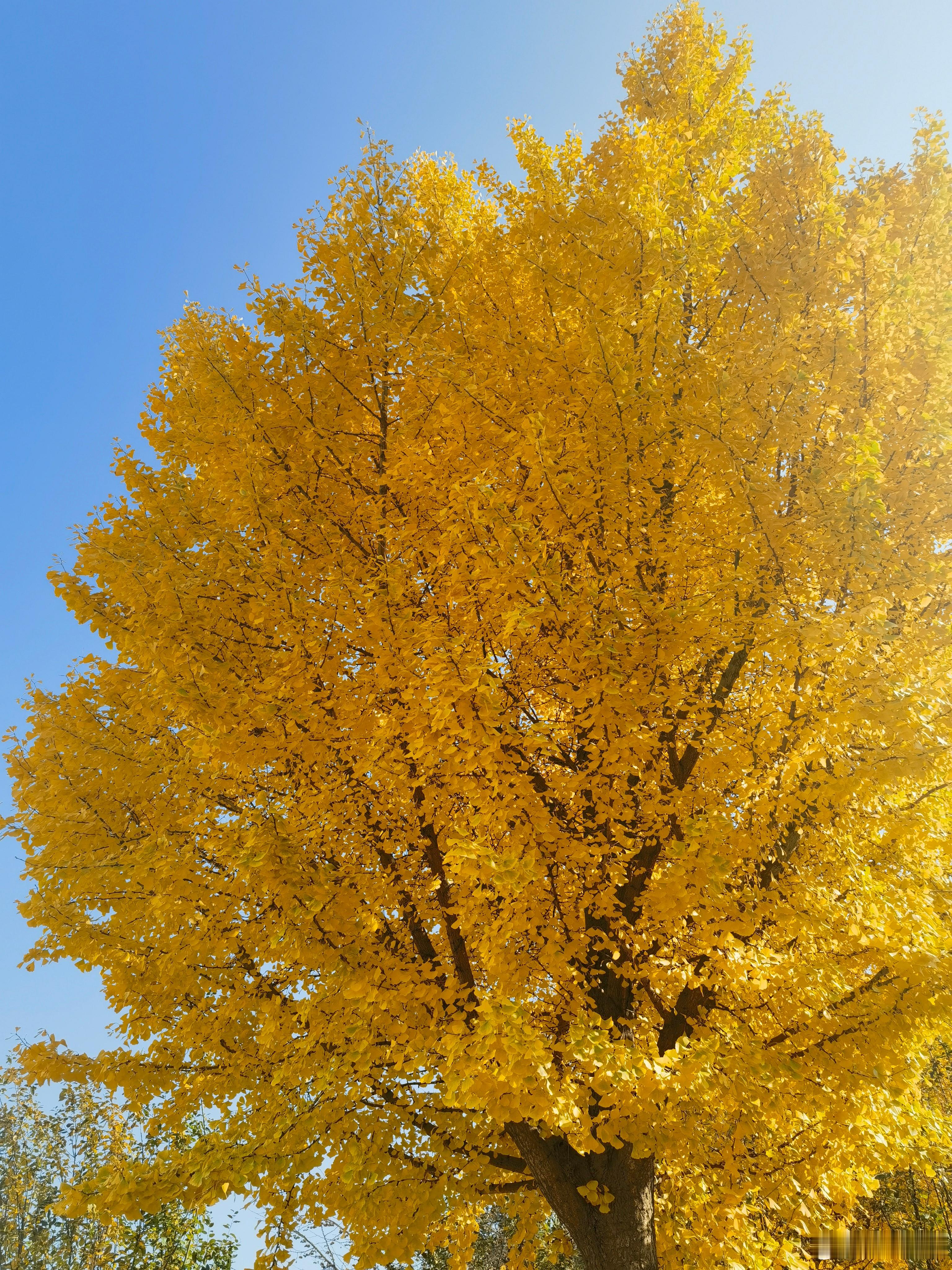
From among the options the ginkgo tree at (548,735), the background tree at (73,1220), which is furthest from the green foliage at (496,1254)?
the ginkgo tree at (548,735)

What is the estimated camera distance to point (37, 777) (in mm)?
5465

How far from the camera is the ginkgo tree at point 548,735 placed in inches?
141

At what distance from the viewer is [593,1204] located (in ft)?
13.5

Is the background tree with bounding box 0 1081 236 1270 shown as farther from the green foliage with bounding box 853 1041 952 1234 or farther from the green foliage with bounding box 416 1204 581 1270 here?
the green foliage with bounding box 853 1041 952 1234

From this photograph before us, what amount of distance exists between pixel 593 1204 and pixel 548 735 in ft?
9.32

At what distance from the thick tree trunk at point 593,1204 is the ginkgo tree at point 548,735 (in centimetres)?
2

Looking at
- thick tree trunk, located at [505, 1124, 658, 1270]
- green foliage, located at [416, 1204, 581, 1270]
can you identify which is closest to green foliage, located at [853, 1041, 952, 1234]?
green foliage, located at [416, 1204, 581, 1270]

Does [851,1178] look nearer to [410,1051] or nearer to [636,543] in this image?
[410,1051]

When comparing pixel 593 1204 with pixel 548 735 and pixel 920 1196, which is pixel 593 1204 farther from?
pixel 920 1196

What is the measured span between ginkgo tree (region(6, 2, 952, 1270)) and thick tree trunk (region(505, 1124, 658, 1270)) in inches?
0.8

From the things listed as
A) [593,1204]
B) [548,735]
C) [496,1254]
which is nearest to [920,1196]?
[593,1204]

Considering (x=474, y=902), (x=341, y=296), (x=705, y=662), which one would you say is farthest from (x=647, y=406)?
(x=474, y=902)

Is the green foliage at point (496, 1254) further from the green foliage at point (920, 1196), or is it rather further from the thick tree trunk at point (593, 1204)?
the thick tree trunk at point (593, 1204)

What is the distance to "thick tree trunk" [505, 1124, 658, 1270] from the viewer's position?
13.0ft
